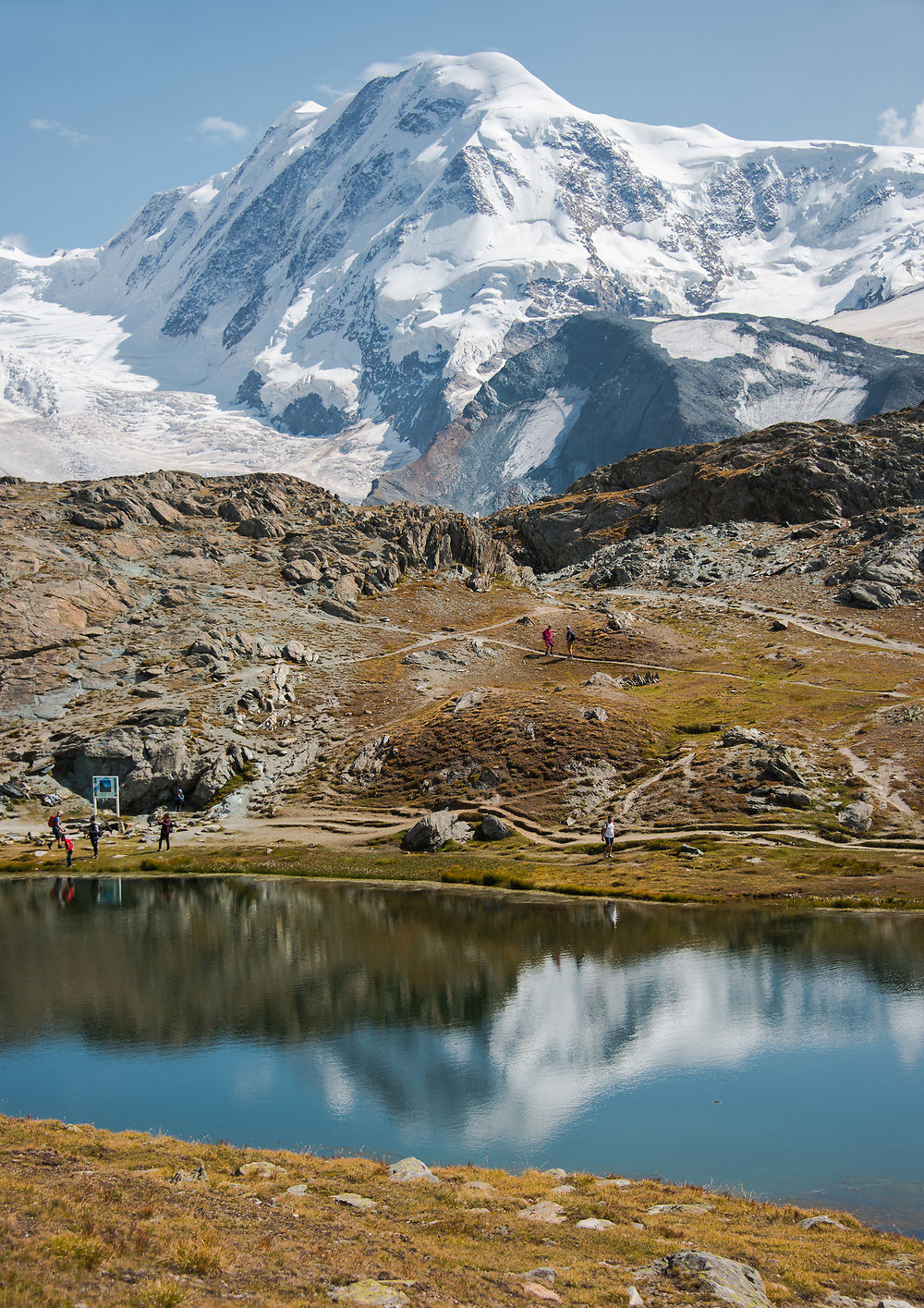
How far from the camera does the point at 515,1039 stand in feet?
103

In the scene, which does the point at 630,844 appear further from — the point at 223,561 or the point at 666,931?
the point at 223,561

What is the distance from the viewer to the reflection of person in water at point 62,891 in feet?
183

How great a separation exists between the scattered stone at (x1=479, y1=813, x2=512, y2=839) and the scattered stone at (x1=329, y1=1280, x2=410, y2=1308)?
4930cm

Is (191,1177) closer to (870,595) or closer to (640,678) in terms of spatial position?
(640,678)

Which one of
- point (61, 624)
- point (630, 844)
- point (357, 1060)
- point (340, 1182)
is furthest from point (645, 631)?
point (340, 1182)

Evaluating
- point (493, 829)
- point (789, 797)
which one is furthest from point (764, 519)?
point (493, 829)

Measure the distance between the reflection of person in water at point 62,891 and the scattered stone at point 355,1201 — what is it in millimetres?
41796

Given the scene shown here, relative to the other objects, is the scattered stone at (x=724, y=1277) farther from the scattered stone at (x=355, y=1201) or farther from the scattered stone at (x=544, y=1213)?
the scattered stone at (x=355, y=1201)

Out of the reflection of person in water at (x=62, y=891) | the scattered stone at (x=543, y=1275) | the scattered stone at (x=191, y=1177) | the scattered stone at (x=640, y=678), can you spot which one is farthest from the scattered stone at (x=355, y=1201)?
the scattered stone at (x=640, y=678)

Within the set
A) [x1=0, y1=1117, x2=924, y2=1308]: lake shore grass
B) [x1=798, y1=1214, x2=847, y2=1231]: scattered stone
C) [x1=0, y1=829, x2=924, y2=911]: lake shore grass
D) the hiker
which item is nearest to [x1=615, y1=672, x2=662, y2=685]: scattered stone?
[x1=0, y1=829, x2=924, y2=911]: lake shore grass

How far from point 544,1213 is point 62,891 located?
48385 mm

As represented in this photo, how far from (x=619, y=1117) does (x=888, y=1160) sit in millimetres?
6675

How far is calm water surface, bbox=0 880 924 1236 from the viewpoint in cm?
2350

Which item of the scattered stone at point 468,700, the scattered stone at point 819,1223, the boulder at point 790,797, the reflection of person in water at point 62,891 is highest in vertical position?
the scattered stone at point 468,700
